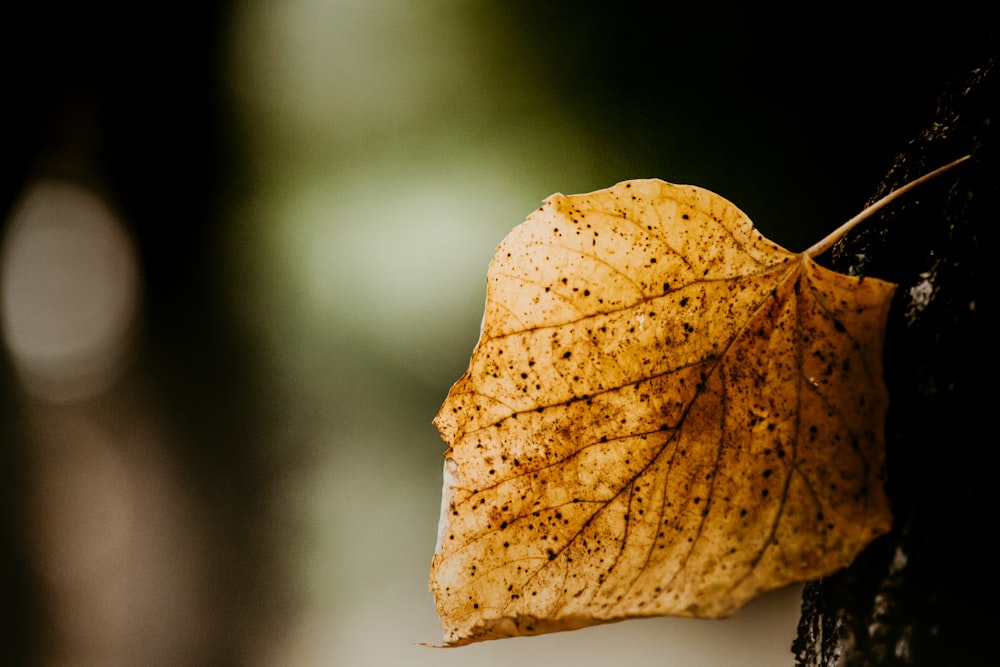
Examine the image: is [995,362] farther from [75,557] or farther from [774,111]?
[75,557]

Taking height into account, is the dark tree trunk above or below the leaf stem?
below

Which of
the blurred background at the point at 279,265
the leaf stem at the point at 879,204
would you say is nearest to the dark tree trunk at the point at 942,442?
the leaf stem at the point at 879,204

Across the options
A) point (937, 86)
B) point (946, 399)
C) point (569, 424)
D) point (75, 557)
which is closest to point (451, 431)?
point (569, 424)

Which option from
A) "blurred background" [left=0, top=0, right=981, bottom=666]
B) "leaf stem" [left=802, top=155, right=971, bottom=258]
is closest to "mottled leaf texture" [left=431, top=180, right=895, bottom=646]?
"leaf stem" [left=802, top=155, right=971, bottom=258]

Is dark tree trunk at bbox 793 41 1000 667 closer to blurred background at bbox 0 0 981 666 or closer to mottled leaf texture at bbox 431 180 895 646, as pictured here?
mottled leaf texture at bbox 431 180 895 646

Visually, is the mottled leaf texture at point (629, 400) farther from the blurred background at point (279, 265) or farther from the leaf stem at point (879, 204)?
the blurred background at point (279, 265)

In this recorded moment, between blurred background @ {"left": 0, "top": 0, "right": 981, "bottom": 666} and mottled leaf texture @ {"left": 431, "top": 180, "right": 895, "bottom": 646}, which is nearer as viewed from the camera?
mottled leaf texture @ {"left": 431, "top": 180, "right": 895, "bottom": 646}
